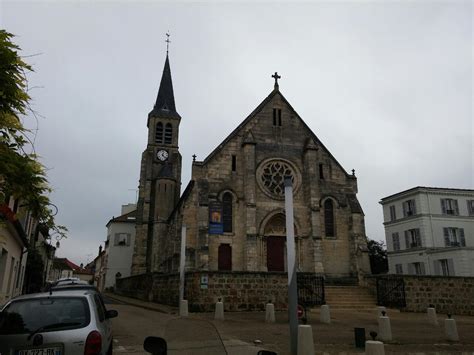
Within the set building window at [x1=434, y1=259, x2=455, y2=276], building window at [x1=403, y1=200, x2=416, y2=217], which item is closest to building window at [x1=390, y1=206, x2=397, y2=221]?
building window at [x1=403, y1=200, x2=416, y2=217]

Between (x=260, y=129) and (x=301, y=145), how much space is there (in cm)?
318

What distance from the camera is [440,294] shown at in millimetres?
19016

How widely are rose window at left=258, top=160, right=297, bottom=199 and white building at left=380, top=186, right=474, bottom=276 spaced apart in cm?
1485

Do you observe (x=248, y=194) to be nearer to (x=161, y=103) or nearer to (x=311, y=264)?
(x=311, y=264)

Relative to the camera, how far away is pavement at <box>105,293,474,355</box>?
347 inches

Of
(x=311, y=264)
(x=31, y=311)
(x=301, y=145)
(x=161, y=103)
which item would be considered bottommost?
(x=31, y=311)

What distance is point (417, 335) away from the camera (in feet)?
37.1

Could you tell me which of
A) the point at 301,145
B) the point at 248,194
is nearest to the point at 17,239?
the point at 248,194

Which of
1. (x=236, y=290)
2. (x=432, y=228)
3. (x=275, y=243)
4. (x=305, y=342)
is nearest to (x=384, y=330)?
(x=305, y=342)

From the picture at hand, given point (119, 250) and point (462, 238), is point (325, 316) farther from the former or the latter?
point (119, 250)

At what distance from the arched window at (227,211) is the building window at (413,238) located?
1932 centimetres

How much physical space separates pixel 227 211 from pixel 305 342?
1781 centimetres

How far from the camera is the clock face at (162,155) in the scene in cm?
4184

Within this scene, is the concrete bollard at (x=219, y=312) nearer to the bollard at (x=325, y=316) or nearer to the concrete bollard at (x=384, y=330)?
the bollard at (x=325, y=316)
